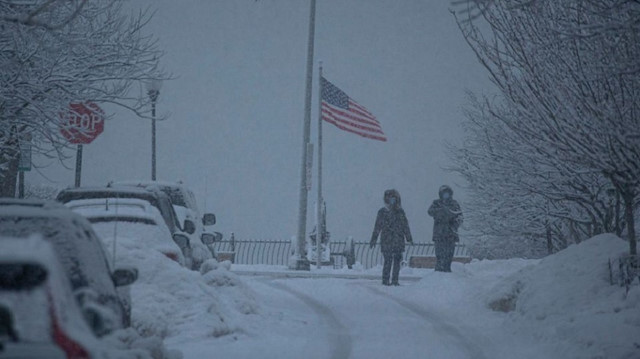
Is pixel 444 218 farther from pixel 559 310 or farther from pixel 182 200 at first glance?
pixel 559 310

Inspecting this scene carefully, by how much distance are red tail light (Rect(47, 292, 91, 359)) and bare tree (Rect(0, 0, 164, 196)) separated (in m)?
8.00

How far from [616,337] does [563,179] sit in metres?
8.76

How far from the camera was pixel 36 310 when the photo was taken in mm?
3270

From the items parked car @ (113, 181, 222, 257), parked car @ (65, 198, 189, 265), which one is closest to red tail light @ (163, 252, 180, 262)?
parked car @ (65, 198, 189, 265)

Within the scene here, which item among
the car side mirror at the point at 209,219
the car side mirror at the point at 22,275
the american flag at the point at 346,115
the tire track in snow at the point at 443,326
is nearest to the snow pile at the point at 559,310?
the tire track in snow at the point at 443,326

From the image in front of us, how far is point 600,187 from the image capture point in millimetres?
16406

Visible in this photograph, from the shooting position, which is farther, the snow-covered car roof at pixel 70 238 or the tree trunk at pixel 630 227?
the tree trunk at pixel 630 227

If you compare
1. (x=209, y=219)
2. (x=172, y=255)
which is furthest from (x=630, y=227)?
(x=209, y=219)

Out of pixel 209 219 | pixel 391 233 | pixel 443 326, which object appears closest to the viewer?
pixel 443 326

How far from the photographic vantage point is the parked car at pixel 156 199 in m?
11.9

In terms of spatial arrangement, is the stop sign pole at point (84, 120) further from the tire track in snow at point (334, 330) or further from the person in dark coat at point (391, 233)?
the person in dark coat at point (391, 233)

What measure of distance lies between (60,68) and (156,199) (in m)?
2.94

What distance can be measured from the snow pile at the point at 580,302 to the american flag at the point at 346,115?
1212 centimetres

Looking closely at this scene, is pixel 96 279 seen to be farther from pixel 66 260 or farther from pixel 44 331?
pixel 44 331
